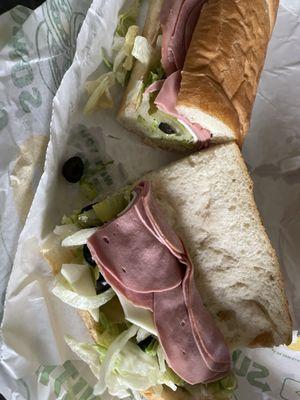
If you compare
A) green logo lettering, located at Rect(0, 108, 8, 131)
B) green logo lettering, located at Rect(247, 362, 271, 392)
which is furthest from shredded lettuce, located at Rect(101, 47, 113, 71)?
green logo lettering, located at Rect(247, 362, 271, 392)

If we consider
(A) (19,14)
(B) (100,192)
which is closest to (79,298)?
(B) (100,192)

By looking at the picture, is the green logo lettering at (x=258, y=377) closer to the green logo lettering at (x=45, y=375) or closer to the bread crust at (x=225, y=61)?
the green logo lettering at (x=45, y=375)

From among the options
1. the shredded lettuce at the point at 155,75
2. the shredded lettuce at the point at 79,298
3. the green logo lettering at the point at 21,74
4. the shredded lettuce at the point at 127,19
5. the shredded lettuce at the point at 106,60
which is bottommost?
the shredded lettuce at the point at 79,298

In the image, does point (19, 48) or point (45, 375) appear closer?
point (45, 375)

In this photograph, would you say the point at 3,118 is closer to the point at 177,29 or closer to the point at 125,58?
the point at 125,58

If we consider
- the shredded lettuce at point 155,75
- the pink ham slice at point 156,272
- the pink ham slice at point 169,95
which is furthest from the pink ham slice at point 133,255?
the shredded lettuce at point 155,75

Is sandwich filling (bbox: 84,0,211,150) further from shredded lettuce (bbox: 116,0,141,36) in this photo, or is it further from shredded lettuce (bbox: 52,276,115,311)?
shredded lettuce (bbox: 52,276,115,311)
